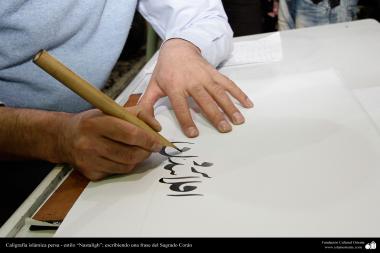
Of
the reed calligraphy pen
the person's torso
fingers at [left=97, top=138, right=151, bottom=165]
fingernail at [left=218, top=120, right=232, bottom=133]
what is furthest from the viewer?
the person's torso

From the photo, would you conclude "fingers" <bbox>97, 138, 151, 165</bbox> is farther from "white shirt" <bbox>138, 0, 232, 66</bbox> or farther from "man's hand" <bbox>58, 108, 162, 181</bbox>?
"white shirt" <bbox>138, 0, 232, 66</bbox>

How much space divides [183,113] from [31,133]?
0.25 meters

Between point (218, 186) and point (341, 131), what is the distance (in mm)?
217

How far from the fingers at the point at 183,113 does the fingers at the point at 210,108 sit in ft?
0.08

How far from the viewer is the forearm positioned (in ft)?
1.84

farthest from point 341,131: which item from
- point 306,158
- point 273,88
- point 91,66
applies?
point 91,66

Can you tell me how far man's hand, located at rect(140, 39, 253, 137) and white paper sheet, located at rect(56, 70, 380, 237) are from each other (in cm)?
3

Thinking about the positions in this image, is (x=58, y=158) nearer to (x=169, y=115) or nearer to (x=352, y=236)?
(x=169, y=115)

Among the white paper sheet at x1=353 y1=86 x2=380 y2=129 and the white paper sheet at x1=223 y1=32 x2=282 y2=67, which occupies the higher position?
the white paper sheet at x1=353 y1=86 x2=380 y2=129

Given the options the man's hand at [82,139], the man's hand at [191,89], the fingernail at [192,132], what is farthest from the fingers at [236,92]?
the man's hand at [82,139]

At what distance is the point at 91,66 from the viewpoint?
2.75 feet

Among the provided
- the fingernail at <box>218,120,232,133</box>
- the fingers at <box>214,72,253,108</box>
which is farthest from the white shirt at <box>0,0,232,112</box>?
the fingernail at <box>218,120,232,133</box>

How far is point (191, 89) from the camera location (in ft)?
2.26

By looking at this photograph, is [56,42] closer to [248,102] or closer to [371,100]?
[248,102]
